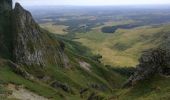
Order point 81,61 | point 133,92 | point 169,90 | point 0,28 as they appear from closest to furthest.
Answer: point 169,90 → point 133,92 → point 0,28 → point 81,61

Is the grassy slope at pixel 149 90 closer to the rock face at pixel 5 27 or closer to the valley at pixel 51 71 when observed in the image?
the valley at pixel 51 71

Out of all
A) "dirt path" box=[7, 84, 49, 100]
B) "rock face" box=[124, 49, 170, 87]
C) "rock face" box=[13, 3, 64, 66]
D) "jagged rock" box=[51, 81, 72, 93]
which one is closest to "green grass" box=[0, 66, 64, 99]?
"dirt path" box=[7, 84, 49, 100]

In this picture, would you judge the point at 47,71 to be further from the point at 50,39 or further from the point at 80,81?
the point at 50,39

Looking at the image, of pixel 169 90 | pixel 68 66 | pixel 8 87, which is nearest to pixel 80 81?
pixel 68 66

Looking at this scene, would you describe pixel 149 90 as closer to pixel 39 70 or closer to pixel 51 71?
pixel 39 70

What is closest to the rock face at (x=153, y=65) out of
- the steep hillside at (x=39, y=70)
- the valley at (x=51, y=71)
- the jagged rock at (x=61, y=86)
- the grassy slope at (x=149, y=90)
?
the valley at (x=51, y=71)
